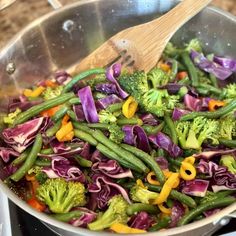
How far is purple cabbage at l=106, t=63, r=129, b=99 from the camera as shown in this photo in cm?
135

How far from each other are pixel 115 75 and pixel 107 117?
0.15 metres

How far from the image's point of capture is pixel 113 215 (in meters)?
1.12

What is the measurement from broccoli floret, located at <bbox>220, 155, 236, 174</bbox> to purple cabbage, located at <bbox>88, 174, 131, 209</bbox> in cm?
29

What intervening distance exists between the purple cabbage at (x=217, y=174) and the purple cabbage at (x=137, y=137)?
16 cm

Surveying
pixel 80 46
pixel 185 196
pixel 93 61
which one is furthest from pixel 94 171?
pixel 80 46

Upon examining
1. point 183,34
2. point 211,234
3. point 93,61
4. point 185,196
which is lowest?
point 211,234

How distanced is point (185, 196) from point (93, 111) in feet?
1.21

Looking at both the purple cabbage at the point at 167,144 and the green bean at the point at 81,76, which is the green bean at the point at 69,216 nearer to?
the purple cabbage at the point at 167,144

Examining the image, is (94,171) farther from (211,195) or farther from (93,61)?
(93,61)

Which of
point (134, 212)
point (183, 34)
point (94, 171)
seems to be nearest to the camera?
point (134, 212)

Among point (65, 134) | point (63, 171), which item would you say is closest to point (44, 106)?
point (65, 134)

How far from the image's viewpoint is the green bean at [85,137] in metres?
1.27

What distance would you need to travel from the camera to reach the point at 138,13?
1595 mm

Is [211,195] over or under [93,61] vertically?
under
